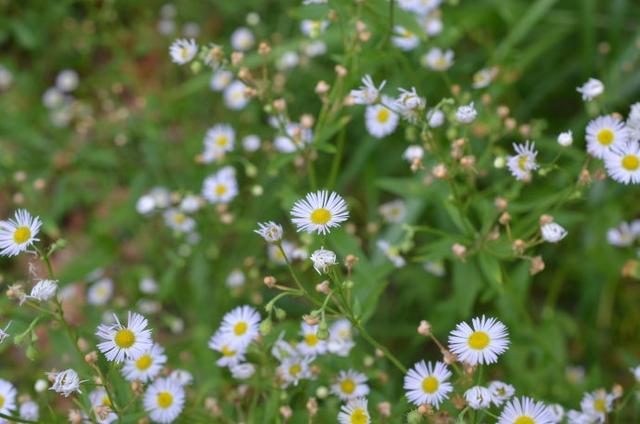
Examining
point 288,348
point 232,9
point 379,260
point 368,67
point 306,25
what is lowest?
point 288,348

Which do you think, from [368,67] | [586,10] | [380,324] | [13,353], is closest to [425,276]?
[380,324]

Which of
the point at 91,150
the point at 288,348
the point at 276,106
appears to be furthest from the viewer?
the point at 91,150

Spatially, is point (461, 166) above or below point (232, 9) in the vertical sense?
below

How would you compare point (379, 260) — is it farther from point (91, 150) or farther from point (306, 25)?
point (91, 150)

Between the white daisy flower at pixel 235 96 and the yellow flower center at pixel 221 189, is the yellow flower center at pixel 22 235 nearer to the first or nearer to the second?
the yellow flower center at pixel 221 189

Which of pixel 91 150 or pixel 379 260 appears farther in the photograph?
pixel 91 150

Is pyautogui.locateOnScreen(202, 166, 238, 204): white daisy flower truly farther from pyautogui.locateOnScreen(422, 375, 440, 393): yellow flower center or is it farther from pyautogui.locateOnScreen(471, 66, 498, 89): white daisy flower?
pyautogui.locateOnScreen(422, 375, 440, 393): yellow flower center
